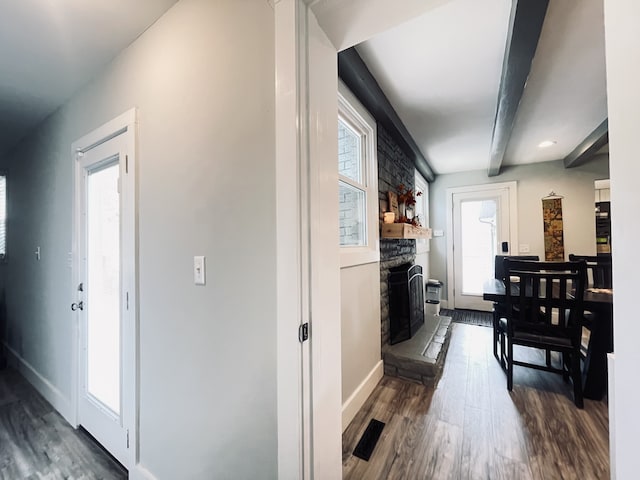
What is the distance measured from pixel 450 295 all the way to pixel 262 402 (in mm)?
4650

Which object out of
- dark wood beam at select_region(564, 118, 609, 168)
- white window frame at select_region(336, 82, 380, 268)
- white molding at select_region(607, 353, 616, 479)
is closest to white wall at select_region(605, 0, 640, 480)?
white molding at select_region(607, 353, 616, 479)

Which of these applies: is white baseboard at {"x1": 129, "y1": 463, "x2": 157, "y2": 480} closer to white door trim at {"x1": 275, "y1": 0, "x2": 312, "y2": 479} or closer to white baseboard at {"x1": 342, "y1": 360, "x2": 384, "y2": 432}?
white door trim at {"x1": 275, "y1": 0, "x2": 312, "y2": 479}

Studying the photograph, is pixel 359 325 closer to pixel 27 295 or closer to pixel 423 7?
pixel 423 7

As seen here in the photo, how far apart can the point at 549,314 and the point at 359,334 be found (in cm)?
153

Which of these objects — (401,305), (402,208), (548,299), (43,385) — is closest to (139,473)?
(43,385)

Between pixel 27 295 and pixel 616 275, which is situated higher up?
pixel 616 275

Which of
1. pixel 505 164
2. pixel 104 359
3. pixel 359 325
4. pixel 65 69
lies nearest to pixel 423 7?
pixel 359 325

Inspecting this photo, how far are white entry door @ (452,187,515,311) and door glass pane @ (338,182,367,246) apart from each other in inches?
128

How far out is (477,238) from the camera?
468 cm

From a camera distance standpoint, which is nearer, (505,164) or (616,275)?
(616,275)

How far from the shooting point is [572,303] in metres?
1.94

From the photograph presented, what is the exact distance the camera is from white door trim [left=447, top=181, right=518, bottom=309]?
4.28 metres

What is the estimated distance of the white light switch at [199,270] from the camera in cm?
113

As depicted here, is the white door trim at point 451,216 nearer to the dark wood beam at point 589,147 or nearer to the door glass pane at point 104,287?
the dark wood beam at point 589,147
